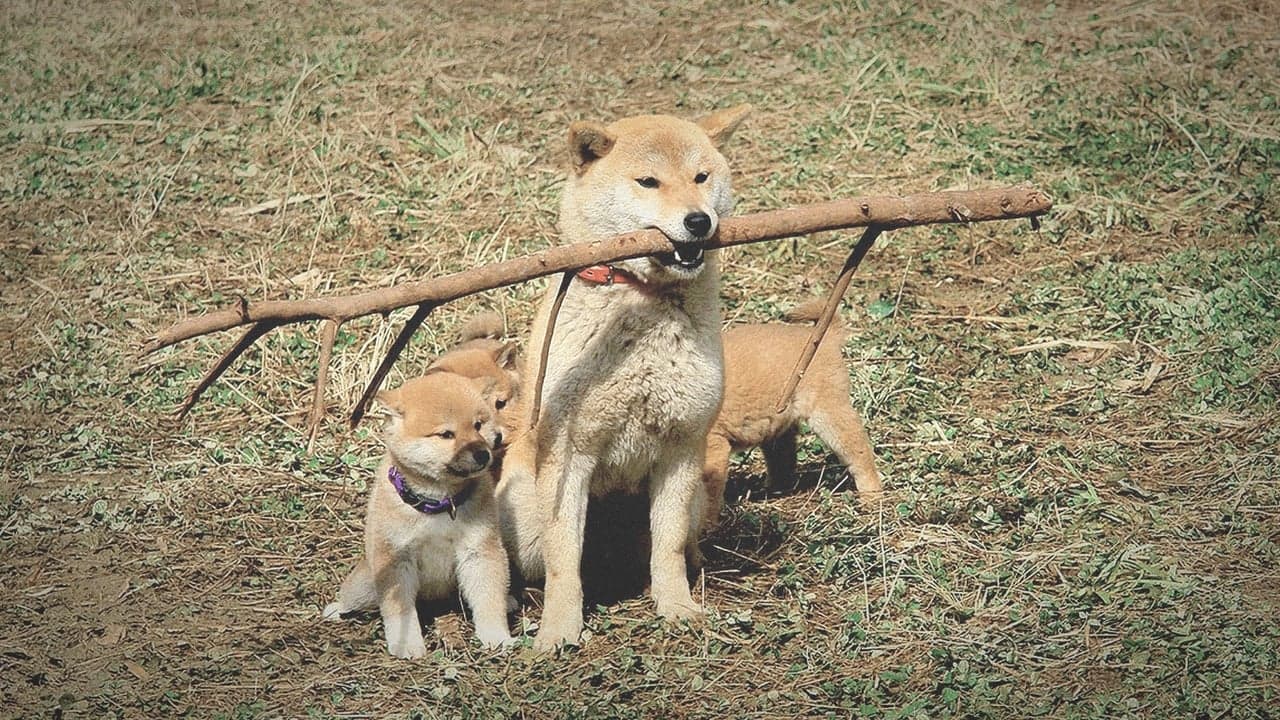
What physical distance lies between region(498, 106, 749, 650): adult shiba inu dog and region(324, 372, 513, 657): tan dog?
24 centimetres

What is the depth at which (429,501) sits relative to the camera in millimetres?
5406

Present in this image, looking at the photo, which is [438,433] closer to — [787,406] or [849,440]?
[787,406]

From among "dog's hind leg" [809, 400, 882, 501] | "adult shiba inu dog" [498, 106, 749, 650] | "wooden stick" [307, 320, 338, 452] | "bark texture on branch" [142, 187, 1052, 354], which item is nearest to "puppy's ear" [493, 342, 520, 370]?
"adult shiba inu dog" [498, 106, 749, 650]

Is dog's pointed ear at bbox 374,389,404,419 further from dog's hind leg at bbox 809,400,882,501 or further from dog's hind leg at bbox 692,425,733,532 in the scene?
dog's hind leg at bbox 809,400,882,501

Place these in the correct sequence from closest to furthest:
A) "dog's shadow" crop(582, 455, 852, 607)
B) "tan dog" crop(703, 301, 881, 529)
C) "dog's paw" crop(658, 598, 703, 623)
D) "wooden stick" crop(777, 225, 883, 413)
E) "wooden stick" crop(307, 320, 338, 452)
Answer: "wooden stick" crop(307, 320, 338, 452) < "wooden stick" crop(777, 225, 883, 413) < "dog's paw" crop(658, 598, 703, 623) < "dog's shadow" crop(582, 455, 852, 607) < "tan dog" crop(703, 301, 881, 529)

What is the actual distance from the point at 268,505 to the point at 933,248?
4.79m

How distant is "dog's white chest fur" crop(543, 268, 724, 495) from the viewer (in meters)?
5.33

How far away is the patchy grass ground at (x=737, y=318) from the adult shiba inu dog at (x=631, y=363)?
1.23 ft

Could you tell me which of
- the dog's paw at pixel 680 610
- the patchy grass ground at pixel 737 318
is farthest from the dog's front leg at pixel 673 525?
the patchy grass ground at pixel 737 318

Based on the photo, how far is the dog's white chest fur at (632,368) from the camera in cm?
533

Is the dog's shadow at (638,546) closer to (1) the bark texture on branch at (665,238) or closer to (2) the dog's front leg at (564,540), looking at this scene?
(2) the dog's front leg at (564,540)

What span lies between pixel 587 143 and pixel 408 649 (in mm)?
2296

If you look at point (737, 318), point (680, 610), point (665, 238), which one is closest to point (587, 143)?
point (665, 238)

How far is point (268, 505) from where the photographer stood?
667 cm
